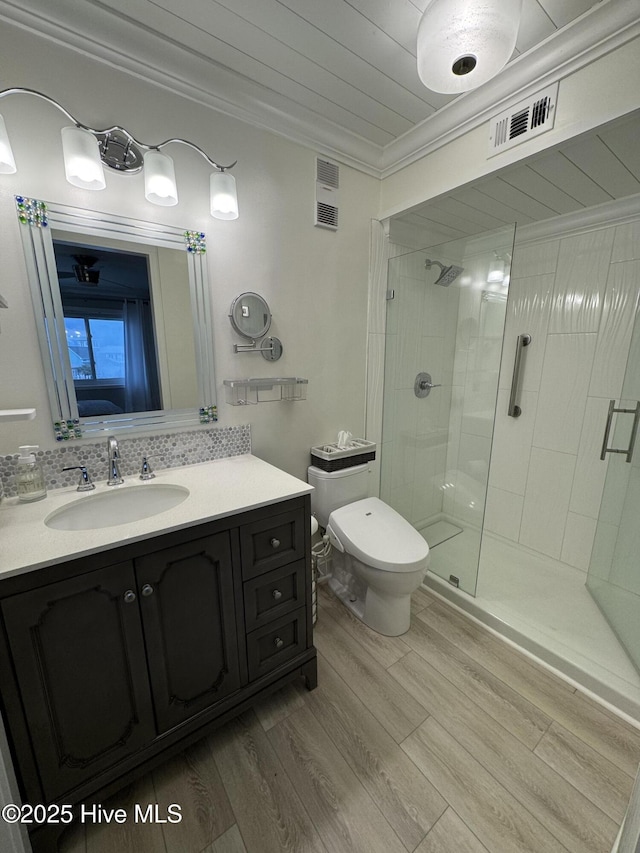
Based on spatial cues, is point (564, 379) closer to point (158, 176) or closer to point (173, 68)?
point (158, 176)

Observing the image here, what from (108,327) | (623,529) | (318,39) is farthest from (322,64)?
(623,529)

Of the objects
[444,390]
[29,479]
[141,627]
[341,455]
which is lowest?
[141,627]

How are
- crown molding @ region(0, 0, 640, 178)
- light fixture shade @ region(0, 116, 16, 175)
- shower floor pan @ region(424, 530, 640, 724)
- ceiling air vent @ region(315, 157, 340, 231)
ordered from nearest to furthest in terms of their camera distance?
1. light fixture shade @ region(0, 116, 16, 175)
2. crown molding @ region(0, 0, 640, 178)
3. shower floor pan @ region(424, 530, 640, 724)
4. ceiling air vent @ region(315, 157, 340, 231)

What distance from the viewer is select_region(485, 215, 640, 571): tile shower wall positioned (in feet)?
6.31

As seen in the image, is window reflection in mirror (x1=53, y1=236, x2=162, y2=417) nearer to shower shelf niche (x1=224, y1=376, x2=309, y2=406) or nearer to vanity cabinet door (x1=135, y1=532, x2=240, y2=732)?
shower shelf niche (x1=224, y1=376, x2=309, y2=406)

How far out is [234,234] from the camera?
151cm

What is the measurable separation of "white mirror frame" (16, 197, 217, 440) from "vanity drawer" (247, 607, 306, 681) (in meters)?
0.89

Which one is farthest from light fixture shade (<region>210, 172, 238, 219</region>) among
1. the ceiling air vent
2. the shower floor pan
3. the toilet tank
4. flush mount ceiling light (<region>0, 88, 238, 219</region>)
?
the shower floor pan

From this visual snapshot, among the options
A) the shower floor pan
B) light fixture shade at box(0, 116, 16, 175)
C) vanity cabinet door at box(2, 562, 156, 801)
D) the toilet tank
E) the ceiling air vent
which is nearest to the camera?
vanity cabinet door at box(2, 562, 156, 801)

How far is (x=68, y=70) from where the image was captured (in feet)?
3.67

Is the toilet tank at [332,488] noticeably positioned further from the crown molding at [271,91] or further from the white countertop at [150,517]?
the crown molding at [271,91]

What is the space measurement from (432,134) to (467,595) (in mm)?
2370

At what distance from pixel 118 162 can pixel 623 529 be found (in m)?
2.75

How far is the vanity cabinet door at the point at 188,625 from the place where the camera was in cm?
99
